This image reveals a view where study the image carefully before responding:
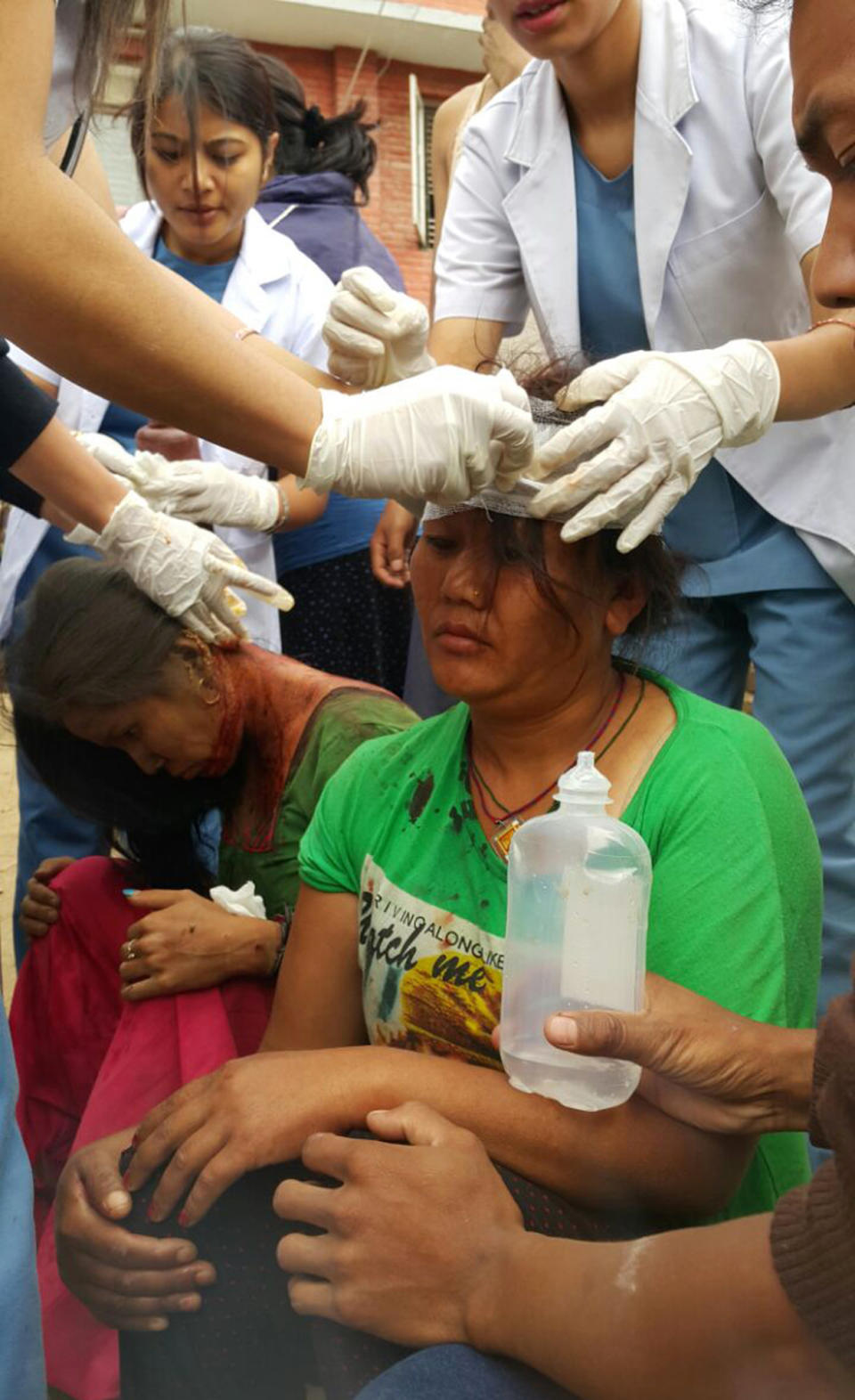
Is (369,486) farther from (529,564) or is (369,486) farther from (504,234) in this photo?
(504,234)

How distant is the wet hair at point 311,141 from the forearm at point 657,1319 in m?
3.50

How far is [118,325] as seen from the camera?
1.54 m

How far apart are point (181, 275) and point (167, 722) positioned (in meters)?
1.52

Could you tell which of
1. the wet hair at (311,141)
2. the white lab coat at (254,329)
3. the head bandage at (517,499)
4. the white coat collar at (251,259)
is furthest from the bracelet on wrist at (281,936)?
the wet hair at (311,141)

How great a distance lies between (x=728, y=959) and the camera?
1.54 m

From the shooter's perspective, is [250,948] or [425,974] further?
[250,948]

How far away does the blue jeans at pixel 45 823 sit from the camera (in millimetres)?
3328

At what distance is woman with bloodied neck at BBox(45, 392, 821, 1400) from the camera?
156 cm

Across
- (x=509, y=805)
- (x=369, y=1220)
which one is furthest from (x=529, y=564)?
(x=369, y=1220)

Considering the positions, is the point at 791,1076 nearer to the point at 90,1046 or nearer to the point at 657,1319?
the point at 657,1319

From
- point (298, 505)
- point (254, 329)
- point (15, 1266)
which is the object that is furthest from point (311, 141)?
point (15, 1266)

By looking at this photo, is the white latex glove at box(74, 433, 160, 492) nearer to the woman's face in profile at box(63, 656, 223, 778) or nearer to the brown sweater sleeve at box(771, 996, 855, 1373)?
the woman's face in profile at box(63, 656, 223, 778)

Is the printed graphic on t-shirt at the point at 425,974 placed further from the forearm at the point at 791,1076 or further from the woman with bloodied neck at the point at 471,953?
the forearm at the point at 791,1076

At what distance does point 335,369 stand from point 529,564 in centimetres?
60
